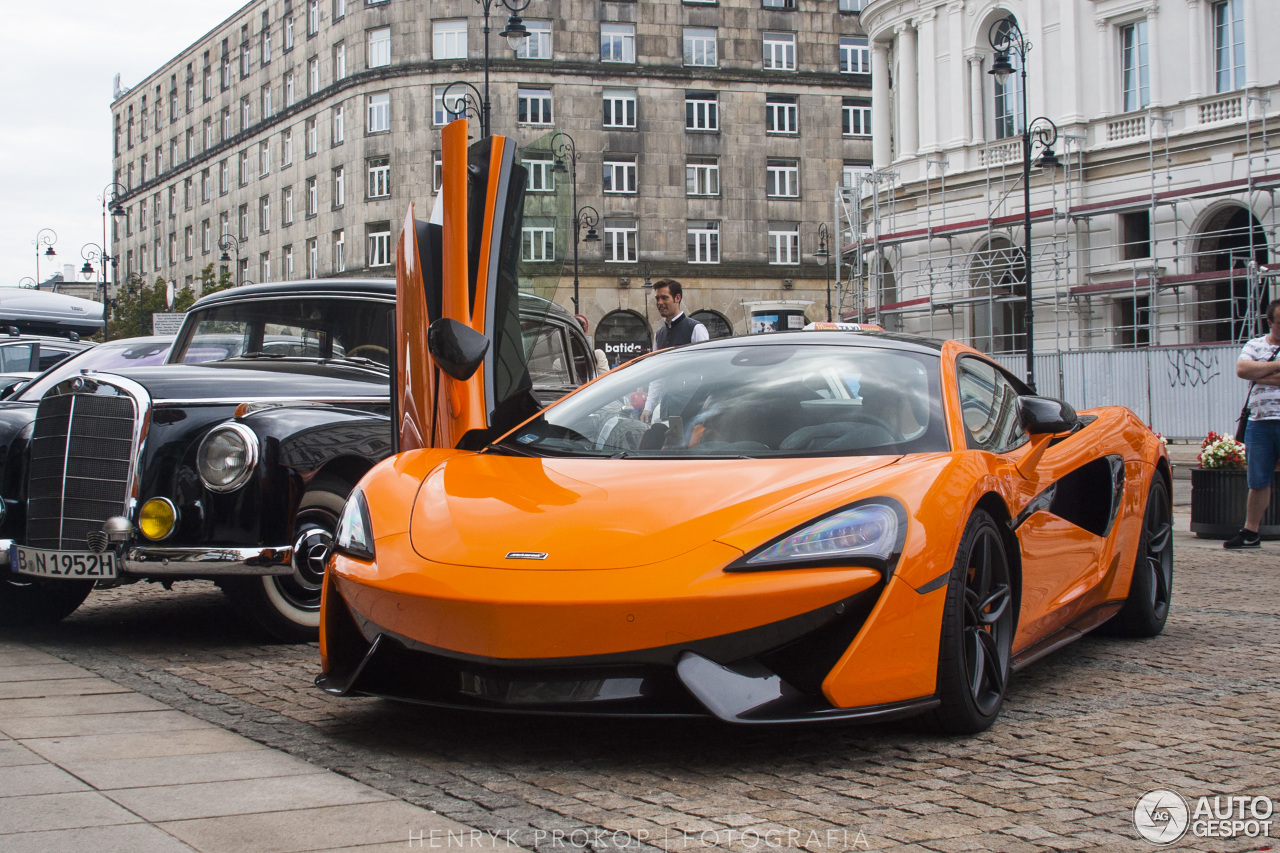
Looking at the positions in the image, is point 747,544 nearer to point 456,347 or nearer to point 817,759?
point 817,759

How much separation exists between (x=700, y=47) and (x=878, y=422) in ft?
153

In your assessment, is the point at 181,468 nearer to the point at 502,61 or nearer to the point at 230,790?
the point at 230,790

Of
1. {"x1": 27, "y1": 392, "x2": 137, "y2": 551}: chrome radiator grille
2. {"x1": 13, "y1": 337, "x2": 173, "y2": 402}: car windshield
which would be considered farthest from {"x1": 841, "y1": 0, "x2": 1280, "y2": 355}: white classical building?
{"x1": 27, "y1": 392, "x2": 137, "y2": 551}: chrome radiator grille

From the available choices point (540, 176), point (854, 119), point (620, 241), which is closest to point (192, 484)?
point (540, 176)

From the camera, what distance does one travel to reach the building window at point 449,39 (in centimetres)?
4778

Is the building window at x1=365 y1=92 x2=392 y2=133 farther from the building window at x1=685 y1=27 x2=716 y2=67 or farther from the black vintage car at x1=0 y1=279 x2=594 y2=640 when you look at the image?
the black vintage car at x1=0 y1=279 x2=594 y2=640

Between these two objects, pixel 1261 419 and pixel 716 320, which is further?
pixel 716 320

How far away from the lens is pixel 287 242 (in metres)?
54.3

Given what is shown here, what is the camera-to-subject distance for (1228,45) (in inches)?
1102

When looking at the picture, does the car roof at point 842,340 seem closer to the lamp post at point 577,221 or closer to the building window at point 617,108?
the lamp post at point 577,221

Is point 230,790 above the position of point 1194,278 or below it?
below

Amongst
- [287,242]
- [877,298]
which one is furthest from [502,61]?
[877,298]

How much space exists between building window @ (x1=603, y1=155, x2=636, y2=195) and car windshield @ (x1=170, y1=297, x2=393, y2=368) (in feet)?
134

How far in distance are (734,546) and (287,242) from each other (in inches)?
2108
